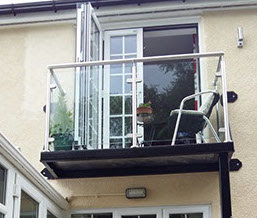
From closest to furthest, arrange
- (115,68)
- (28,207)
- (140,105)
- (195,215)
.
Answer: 1. (28,207)
2. (140,105)
3. (115,68)
4. (195,215)

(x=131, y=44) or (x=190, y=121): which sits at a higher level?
(x=131, y=44)

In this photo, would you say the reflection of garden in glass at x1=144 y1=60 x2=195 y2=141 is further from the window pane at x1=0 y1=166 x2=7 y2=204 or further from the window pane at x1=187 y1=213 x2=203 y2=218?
the window pane at x1=0 y1=166 x2=7 y2=204

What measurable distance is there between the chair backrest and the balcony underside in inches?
20.8

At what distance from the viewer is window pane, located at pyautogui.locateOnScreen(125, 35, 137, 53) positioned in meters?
10.3

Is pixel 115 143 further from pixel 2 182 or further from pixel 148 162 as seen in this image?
pixel 2 182

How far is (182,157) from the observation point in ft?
Result: 28.3

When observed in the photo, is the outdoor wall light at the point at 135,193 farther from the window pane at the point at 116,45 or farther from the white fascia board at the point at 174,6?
the white fascia board at the point at 174,6

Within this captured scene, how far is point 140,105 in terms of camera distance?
8.66 m

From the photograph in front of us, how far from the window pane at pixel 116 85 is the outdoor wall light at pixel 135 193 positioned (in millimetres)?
1497

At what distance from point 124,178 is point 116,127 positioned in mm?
1122

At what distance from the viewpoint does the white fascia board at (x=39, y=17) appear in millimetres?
10584

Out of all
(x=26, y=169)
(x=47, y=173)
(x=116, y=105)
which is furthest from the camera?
(x=47, y=173)

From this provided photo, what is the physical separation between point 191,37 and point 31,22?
2.80 m

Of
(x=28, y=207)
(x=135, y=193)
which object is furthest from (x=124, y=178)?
(x=28, y=207)
